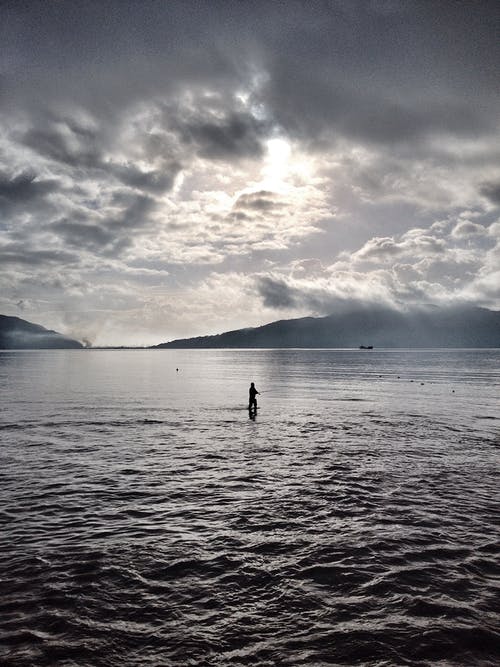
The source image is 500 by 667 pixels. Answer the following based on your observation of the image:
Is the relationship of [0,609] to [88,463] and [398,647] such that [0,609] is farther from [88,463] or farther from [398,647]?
[88,463]

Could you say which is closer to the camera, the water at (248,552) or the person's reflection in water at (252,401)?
the water at (248,552)

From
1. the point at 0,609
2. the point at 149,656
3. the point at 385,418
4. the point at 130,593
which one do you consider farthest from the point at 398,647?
the point at 385,418

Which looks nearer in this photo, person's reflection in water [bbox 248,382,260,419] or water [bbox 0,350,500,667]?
water [bbox 0,350,500,667]

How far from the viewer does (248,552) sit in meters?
12.7

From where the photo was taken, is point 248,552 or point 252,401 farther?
point 252,401

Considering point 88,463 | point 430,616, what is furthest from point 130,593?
point 88,463

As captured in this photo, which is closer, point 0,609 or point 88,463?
point 0,609

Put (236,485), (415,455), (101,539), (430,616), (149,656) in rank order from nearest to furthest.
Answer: (149,656)
(430,616)
(101,539)
(236,485)
(415,455)

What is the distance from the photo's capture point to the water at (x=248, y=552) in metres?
8.76

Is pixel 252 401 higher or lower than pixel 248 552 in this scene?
higher

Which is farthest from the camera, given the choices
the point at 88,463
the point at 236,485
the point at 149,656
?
the point at 88,463

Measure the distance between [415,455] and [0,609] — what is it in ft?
73.4

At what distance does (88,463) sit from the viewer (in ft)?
77.5

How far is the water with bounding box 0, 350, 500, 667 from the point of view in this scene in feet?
28.7
